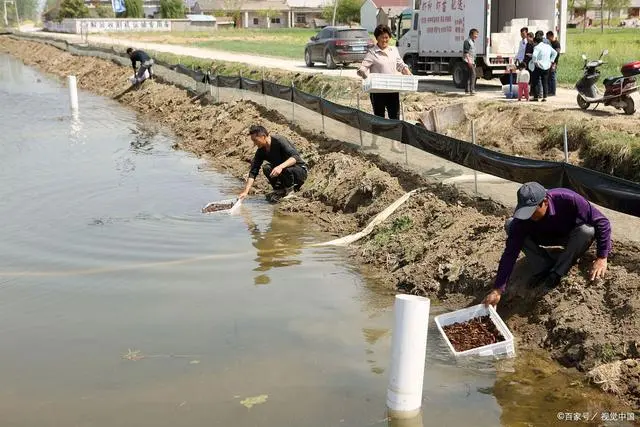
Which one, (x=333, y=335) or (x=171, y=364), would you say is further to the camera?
(x=333, y=335)

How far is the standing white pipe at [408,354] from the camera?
486cm

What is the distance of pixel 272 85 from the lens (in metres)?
18.0

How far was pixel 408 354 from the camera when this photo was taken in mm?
4957

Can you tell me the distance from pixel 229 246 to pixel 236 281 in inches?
56.2

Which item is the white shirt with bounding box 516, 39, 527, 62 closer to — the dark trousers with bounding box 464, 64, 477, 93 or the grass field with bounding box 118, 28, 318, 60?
the dark trousers with bounding box 464, 64, 477, 93

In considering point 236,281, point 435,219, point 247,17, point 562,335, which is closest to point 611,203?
point 562,335

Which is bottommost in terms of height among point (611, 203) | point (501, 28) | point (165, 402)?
point (165, 402)

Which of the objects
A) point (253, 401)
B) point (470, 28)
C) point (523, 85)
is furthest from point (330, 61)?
point (253, 401)

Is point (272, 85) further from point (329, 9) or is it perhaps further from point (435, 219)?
point (329, 9)

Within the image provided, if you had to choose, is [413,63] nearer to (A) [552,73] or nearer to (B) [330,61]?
(A) [552,73]

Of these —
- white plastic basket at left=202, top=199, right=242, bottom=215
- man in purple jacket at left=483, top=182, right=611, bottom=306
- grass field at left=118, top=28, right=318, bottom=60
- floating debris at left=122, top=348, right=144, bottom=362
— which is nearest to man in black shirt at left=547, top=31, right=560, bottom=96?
white plastic basket at left=202, top=199, right=242, bottom=215

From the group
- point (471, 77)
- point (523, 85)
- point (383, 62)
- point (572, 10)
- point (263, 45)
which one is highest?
point (572, 10)

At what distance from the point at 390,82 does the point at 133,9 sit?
3646 inches

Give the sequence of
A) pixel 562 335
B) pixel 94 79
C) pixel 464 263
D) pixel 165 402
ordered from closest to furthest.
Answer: pixel 165 402 < pixel 562 335 < pixel 464 263 < pixel 94 79
